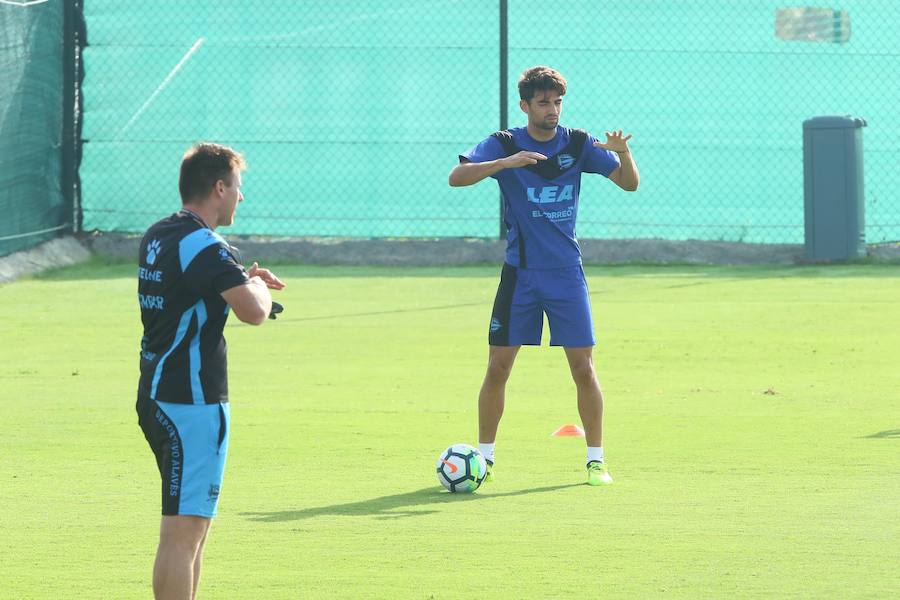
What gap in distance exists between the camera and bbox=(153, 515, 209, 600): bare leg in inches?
197

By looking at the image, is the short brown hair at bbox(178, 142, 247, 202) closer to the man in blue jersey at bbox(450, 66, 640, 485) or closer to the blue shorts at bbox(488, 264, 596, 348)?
the man in blue jersey at bbox(450, 66, 640, 485)

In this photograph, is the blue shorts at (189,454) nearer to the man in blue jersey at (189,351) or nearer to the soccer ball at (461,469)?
the man in blue jersey at (189,351)

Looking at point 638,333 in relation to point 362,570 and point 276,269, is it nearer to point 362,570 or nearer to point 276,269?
point 276,269

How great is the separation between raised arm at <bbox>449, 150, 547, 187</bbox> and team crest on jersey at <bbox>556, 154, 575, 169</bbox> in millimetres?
194

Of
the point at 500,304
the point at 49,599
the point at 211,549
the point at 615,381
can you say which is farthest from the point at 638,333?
the point at 49,599

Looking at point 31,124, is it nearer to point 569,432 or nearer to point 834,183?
point 834,183

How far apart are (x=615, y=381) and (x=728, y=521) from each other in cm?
433

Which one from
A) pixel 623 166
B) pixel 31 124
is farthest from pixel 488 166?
pixel 31 124

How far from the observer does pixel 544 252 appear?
8.38m

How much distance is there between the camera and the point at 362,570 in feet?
20.8

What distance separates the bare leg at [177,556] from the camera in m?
5.00

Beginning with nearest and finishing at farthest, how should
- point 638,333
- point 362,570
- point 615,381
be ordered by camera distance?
point 362,570 < point 615,381 < point 638,333

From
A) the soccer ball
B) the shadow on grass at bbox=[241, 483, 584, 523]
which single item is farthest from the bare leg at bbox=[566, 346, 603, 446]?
the soccer ball

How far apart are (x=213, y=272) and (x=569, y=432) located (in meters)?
4.86
